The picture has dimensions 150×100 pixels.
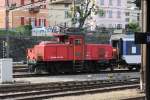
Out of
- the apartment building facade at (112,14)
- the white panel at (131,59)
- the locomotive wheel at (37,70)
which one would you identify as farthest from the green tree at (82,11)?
the locomotive wheel at (37,70)

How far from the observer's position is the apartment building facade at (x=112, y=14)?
359ft

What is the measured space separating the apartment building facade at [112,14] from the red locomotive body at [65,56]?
239 feet

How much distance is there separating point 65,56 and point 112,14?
81.5 metres

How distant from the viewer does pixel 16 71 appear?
3538 centimetres

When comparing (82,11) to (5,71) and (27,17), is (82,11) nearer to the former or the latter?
(27,17)

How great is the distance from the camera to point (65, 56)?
108 feet

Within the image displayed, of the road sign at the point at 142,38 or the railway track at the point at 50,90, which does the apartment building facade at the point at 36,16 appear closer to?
the railway track at the point at 50,90

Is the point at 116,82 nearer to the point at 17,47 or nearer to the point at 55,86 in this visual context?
the point at 55,86

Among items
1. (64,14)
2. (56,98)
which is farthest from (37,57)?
(64,14)

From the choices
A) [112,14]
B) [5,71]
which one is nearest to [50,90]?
[5,71]

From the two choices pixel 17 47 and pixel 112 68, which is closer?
pixel 112 68

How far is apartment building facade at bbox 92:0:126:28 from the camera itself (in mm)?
109375

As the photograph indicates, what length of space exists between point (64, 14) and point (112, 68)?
64.8m

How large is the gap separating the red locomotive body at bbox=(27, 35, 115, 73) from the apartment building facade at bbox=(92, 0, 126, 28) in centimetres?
7283
